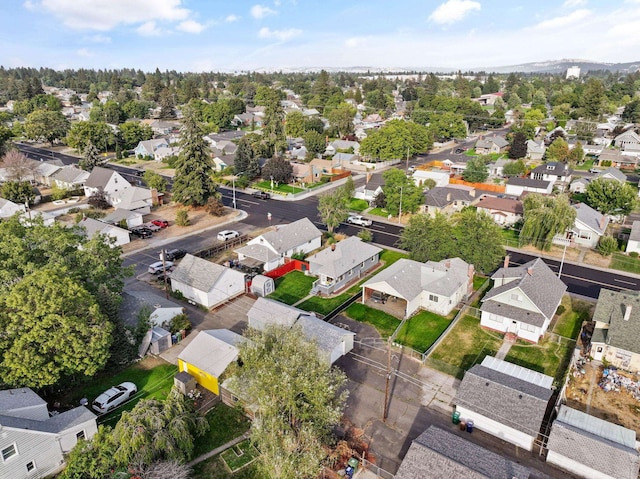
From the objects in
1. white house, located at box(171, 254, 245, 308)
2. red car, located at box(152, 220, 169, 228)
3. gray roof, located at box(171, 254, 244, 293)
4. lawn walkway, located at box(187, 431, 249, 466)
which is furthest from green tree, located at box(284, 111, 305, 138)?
lawn walkway, located at box(187, 431, 249, 466)

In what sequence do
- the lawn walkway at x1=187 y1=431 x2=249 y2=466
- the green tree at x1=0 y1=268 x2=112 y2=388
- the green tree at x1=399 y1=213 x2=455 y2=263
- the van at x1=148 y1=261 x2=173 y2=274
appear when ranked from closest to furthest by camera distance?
the lawn walkway at x1=187 y1=431 x2=249 y2=466
the green tree at x1=0 y1=268 x2=112 y2=388
the green tree at x1=399 y1=213 x2=455 y2=263
the van at x1=148 y1=261 x2=173 y2=274

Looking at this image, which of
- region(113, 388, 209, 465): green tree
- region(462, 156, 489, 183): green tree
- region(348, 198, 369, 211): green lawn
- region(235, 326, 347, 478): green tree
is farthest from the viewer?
region(462, 156, 489, 183): green tree

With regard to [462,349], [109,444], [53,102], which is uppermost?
[53,102]

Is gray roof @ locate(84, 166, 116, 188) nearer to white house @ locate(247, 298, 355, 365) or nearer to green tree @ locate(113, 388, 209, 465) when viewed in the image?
white house @ locate(247, 298, 355, 365)

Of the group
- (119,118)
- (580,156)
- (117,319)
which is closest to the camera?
(117,319)

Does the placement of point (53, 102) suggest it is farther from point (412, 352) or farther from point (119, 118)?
point (412, 352)

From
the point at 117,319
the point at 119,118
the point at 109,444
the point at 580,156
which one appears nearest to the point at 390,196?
the point at 117,319

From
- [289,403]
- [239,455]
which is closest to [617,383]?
[289,403]
